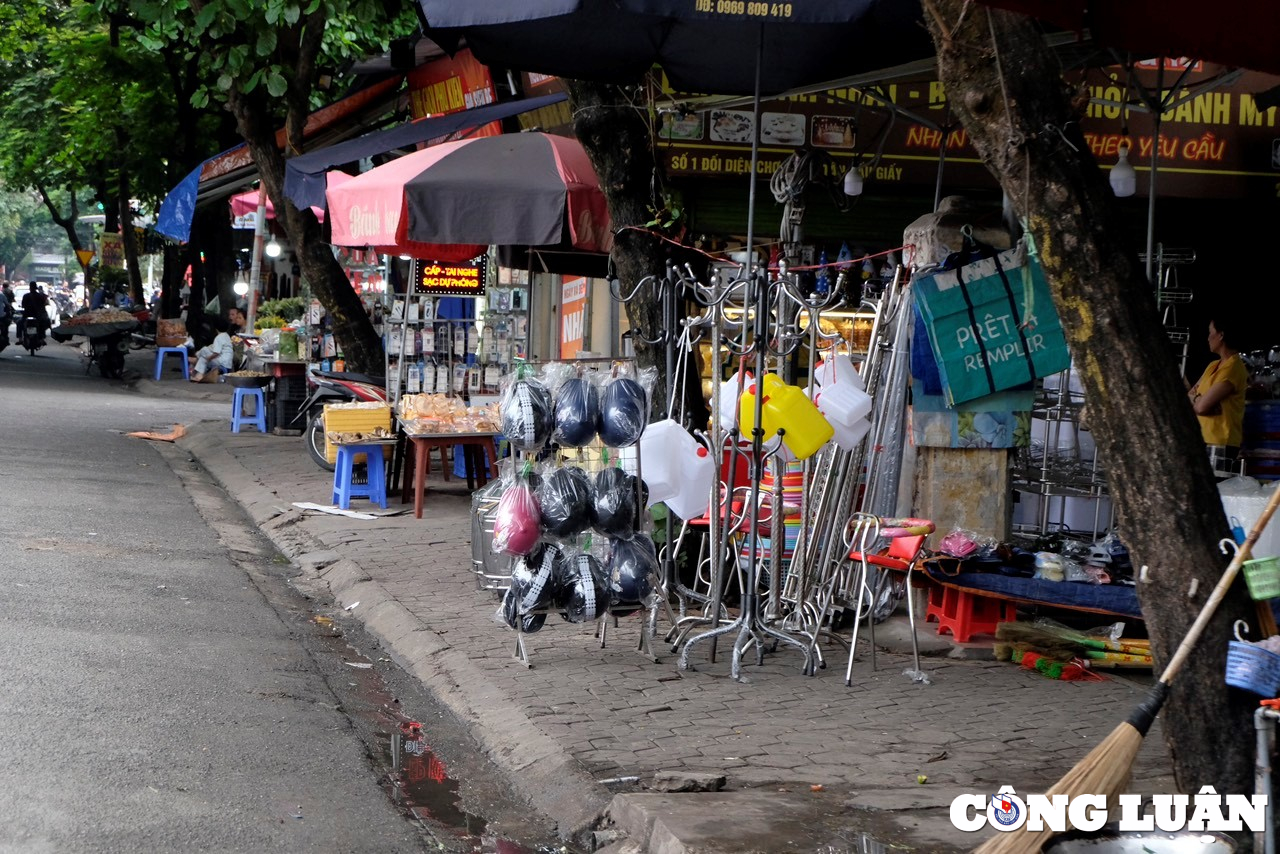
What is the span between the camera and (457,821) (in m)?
5.00

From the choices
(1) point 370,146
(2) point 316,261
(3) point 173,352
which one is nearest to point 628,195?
(1) point 370,146

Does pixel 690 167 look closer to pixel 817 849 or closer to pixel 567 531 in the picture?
pixel 567 531

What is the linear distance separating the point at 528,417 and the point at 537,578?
2.55 ft

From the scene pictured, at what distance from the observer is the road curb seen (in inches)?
200

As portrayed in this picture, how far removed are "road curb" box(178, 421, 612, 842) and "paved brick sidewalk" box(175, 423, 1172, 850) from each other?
0.04 ft

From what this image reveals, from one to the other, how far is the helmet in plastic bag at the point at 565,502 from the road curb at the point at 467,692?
2.64 feet

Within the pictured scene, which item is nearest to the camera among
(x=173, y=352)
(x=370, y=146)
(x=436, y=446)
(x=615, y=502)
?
(x=615, y=502)

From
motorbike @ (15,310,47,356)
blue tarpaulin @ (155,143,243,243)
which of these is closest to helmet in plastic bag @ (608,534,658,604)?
blue tarpaulin @ (155,143,243,243)

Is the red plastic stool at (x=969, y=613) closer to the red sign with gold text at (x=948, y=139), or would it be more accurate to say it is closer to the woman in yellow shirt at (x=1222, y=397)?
the woman in yellow shirt at (x=1222, y=397)

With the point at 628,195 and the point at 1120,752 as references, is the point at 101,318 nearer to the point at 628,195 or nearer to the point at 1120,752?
the point at 628,195

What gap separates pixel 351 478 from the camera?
1206 centimetres

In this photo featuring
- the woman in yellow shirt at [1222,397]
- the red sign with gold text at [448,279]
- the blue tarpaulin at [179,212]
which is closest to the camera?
the woman in yellow shirt at [1222,397]

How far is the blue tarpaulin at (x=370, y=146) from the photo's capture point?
1316cm

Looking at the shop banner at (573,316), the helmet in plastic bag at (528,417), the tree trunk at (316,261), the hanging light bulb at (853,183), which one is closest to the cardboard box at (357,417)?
the shop banner at (573,316)
